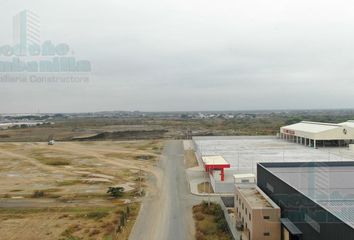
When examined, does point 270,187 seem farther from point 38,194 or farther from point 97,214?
point 38,194

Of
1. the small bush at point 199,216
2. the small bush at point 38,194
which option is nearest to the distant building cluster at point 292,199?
the small bush at point 199,216

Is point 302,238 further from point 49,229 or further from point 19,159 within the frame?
point 19,159

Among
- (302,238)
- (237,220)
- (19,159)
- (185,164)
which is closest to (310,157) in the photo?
(185,164)

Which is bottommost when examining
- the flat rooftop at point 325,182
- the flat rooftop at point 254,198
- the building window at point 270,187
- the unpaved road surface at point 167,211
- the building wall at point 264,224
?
the unpaved road surface at point 167,211

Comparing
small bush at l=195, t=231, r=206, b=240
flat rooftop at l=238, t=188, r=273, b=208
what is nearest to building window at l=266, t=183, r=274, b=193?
flat rooftop at l=238, t=188, r=273, b=208

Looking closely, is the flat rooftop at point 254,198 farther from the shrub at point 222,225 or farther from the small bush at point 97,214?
the small bush at point 97,214

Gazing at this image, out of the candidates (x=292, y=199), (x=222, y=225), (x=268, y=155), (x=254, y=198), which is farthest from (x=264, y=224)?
(x=268, y=155)
